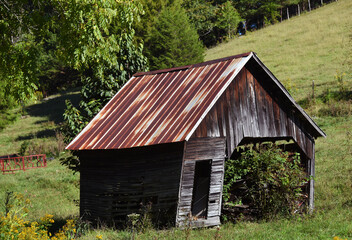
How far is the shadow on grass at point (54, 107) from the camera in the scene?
52.2 m

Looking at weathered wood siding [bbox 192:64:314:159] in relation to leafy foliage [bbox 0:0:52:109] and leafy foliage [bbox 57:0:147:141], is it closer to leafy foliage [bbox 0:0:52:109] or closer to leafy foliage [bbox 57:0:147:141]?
leafy foliage [bbox 57:0:147:141]

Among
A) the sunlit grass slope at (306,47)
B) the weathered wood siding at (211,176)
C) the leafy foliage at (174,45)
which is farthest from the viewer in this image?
the leafy foliage at (174,45)

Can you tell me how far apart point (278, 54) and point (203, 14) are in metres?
23.4

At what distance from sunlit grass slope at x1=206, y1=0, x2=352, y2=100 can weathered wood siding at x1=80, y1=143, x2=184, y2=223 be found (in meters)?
19.5

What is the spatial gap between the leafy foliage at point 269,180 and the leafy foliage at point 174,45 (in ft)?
79.9

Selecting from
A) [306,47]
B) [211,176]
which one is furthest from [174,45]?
[211,176]

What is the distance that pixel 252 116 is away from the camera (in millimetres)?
13992

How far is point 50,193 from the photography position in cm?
2153

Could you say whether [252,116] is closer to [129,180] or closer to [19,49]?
[129,180]

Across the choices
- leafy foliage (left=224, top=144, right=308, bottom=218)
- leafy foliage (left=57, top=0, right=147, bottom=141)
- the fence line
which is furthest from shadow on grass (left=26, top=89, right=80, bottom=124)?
leafy foliage (left=224, top=144, right=308, bottom=218)

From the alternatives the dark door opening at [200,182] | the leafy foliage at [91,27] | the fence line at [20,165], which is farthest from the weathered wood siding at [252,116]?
the fence line at [20,165]

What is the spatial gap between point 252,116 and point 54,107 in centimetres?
4737

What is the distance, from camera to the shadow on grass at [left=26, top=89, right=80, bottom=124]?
2056 inches

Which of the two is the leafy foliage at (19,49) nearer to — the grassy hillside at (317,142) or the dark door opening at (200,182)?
the grassy hillside at (317,142)
